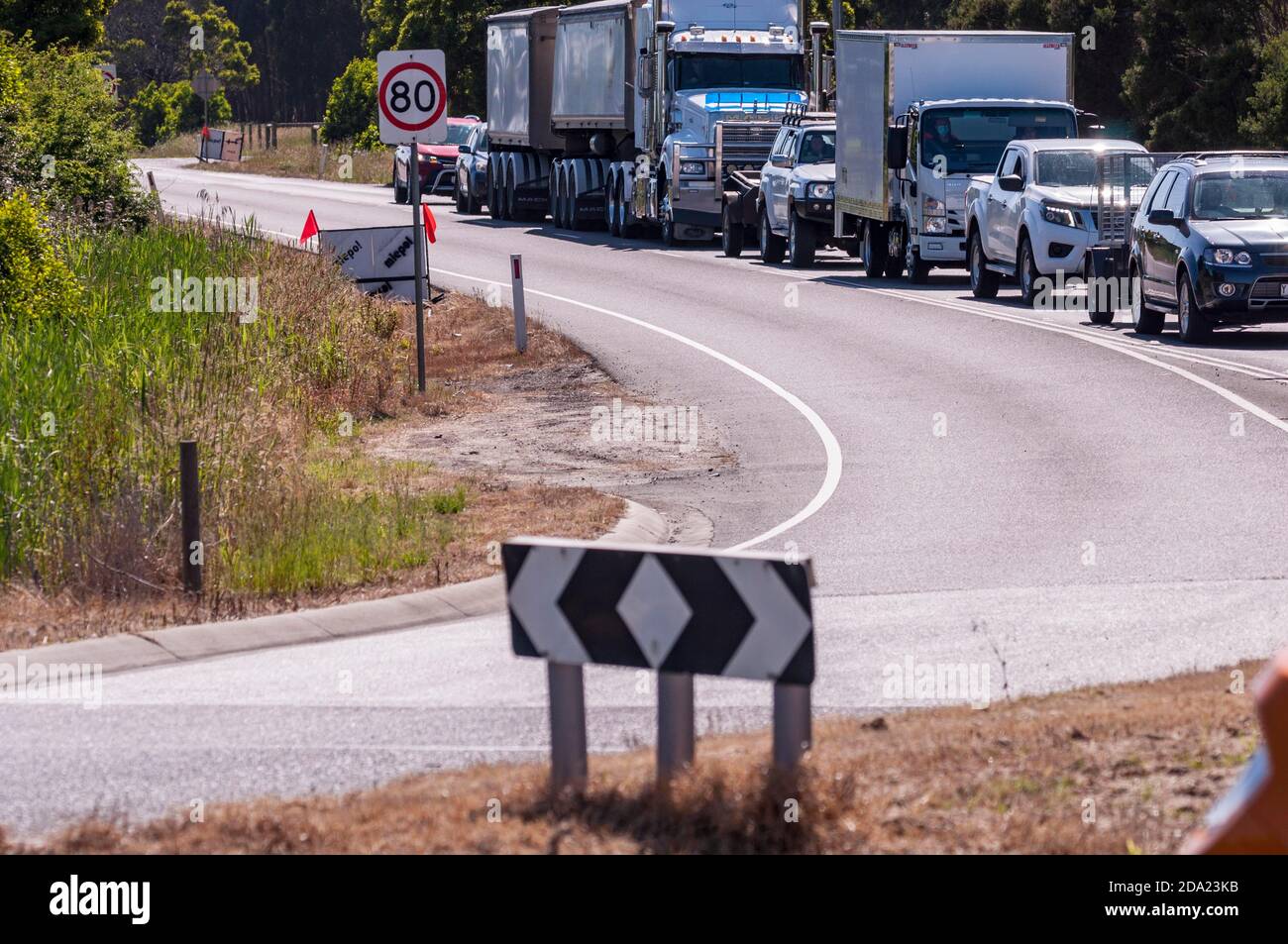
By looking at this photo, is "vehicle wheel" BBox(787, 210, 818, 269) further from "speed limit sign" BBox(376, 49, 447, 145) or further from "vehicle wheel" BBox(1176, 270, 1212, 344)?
"speed limit sign" BBox(376, 49, 447, 145)

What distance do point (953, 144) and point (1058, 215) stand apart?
4111 mm

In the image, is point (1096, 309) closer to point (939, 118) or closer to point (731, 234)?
point (939, 118)

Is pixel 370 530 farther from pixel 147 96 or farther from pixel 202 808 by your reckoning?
pixel 147 96

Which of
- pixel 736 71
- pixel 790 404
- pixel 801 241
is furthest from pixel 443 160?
pixel 790 404

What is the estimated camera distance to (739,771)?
5980mm

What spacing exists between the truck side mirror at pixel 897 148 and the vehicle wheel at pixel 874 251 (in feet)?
8.50

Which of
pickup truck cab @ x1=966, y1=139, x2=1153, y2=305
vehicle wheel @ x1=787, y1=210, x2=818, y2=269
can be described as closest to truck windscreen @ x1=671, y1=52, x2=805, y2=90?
vehicle wheel @ x1=787, y1=210, x2=818, y2=269

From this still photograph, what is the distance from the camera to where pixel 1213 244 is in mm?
20719

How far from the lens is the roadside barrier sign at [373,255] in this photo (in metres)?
20.8

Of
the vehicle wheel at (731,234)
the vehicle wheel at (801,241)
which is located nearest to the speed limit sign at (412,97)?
the vehicle wheel at (801,241)

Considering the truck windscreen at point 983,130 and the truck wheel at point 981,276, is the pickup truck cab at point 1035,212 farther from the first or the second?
the truck windscreen at point 983,130

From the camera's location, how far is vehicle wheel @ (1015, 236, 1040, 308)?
25.5 m
